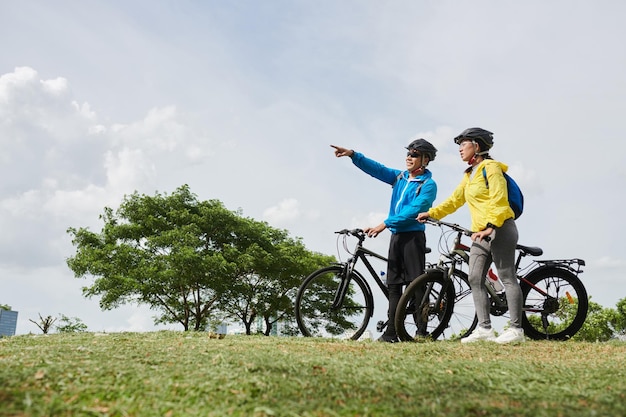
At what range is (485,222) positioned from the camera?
23.2 ft

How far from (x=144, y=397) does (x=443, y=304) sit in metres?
5.18

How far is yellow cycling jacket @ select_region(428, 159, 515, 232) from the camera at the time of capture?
272 inches

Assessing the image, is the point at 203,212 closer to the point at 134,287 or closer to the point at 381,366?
the point at 134,287

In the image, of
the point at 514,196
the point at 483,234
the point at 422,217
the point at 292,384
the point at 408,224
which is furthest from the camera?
the point at 408,224

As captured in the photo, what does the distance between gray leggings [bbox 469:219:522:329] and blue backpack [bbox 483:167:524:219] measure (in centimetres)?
21

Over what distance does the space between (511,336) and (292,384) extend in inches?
170

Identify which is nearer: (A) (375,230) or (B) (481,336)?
(B) (481,336)

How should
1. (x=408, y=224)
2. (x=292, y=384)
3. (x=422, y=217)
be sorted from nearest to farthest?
(x=292, y=384)
(x=422, y=217)
(x=408, y=224)

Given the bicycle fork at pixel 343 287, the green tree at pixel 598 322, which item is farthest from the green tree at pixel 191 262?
the bicycle fork at pixel 343 287

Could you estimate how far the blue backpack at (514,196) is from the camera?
288 inches

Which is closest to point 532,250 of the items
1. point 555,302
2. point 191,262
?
point 555,302

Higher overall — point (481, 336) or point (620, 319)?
point (620, 319)

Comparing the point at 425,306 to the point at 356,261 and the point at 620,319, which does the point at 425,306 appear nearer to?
the point at 356,261

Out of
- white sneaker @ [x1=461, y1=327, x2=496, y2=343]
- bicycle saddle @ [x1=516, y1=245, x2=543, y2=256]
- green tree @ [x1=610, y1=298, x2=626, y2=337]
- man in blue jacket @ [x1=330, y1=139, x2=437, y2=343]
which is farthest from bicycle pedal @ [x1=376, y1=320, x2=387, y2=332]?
green tree @ [x1=610, y1=298, x2=626, y2=337]
